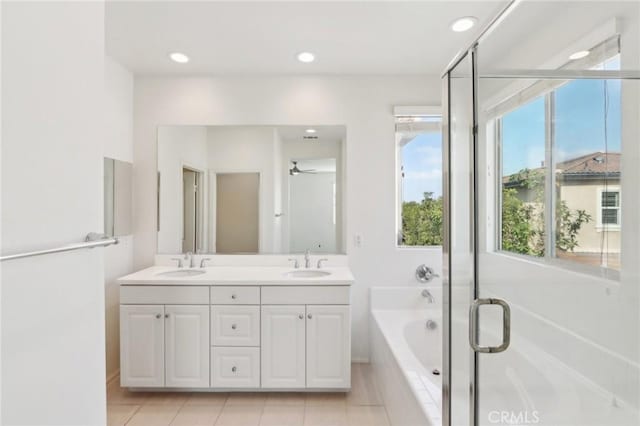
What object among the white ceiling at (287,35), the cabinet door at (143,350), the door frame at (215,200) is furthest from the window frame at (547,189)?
the cabinet door at (143,350)

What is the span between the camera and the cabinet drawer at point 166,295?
2.30 metres

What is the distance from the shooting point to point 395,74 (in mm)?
2822

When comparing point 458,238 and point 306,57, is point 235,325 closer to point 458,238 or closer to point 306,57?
point 458,238

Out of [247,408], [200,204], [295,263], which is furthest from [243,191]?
[247,408]

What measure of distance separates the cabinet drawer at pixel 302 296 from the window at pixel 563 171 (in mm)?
1383

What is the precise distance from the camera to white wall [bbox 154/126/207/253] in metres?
2.87

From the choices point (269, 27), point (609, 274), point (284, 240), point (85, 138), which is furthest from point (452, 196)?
point (284, 240)

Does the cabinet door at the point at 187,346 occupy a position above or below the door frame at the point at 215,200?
below

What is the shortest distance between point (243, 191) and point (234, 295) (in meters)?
0.98

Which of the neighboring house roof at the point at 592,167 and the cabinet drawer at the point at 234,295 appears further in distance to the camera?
the cabinet drawer at the point at 234,295

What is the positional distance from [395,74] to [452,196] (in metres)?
2.00

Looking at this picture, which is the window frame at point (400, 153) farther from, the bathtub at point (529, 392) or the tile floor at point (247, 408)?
the bathtub at point (529, 392)

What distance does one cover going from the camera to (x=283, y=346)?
7.54 feet

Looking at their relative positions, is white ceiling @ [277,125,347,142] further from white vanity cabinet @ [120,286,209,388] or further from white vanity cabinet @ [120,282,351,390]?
white vanity cabinet @ [120,286,209,388]
